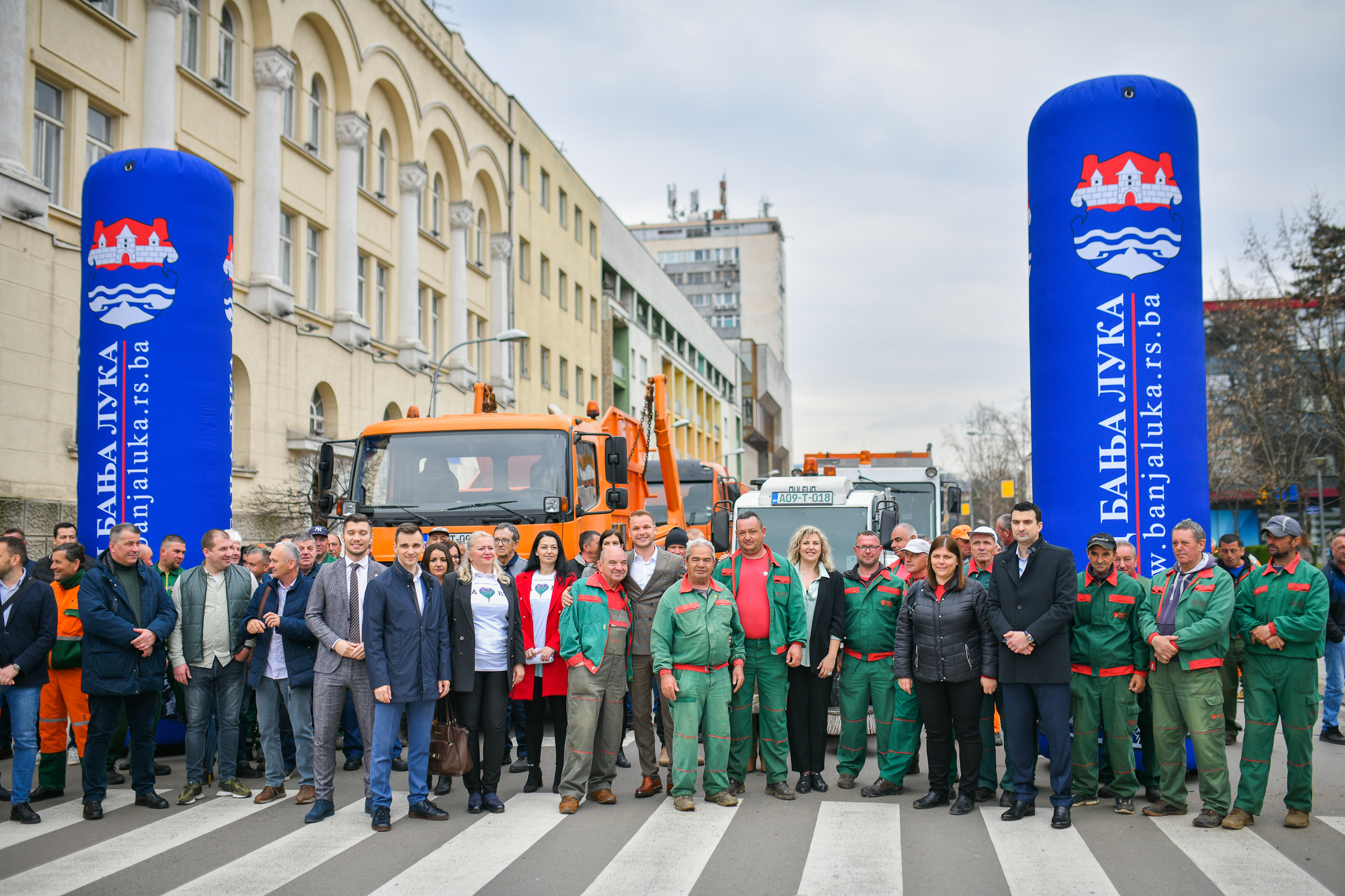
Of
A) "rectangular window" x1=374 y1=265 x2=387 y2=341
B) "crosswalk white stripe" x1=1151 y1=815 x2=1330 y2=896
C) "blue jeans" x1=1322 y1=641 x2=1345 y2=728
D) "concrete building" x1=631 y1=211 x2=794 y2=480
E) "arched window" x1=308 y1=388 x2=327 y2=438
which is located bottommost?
"crosswalk white stripe" x1=1151 y1=815 x2=1330 y2=896

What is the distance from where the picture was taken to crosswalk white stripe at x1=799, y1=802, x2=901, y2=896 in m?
5.95

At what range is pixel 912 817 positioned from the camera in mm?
7527

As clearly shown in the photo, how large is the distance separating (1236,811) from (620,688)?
13.8ft

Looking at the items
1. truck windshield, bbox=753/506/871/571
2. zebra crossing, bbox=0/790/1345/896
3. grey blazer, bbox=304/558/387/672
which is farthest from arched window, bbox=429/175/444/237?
zebra crossing, bbox=0/790/1345/896

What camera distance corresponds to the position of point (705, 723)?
7988 millimetres

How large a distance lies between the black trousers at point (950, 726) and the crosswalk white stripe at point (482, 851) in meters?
2.65

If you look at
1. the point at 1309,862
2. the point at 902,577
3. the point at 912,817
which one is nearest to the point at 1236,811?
the point at 1309,862

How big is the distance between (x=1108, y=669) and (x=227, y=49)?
71.4 feet

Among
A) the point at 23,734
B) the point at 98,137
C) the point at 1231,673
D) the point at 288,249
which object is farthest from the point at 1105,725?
the point at 288,249

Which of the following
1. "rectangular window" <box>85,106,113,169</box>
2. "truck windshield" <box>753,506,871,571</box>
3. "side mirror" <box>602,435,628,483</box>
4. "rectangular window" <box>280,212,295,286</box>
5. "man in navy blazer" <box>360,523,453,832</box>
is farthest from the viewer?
"rectangular window" <box>280,212,295,286</box>

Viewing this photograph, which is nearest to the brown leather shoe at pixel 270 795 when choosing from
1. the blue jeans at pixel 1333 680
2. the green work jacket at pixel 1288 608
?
the green work jacket at pixel 1288 608

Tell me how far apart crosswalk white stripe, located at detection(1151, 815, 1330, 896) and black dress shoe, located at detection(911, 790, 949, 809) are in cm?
135

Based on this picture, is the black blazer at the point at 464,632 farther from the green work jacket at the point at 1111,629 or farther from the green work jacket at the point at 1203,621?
Result: the green work jacket at the point at 1203,621

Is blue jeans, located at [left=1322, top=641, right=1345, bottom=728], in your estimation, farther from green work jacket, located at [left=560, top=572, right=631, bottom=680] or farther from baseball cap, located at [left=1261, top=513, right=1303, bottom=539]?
green work jacket, located at [left=560, top=572, right=631, bottom=680]
